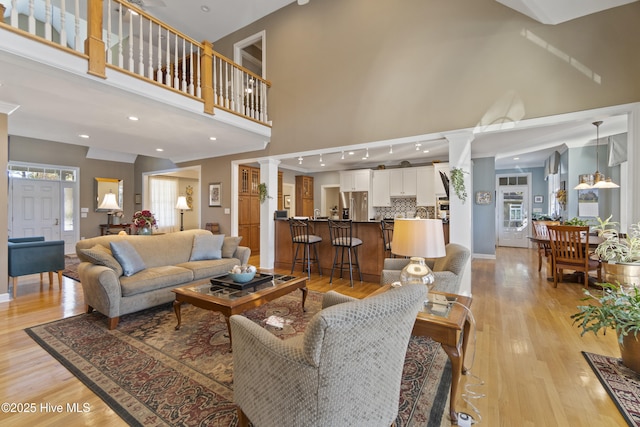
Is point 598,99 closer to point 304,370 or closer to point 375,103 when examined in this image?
point 375,103

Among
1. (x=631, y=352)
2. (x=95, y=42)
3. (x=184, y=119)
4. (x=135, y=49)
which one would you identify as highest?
(x=135, y=49)

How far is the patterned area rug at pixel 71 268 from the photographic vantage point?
4.95 metres

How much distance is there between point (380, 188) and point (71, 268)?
23.3 ft

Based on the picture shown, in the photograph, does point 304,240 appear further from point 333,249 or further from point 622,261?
point 622,261

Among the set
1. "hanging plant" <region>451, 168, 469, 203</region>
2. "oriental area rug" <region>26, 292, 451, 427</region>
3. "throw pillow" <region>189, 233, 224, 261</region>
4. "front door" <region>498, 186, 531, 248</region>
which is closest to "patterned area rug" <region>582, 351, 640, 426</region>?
"oriental area rug" <region>26, 292, 451, 427</region>

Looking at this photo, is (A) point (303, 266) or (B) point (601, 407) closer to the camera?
(B) point (601, 407)

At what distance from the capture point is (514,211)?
29.7ft

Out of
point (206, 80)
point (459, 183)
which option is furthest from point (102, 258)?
point (459, 183)

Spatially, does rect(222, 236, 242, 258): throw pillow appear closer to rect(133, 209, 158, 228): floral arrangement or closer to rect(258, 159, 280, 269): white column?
rect(133, 209, 158, 228): floral arrangement

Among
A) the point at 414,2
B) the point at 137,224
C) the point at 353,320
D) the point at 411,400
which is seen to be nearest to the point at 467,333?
the point at 411,400

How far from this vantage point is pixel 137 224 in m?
4.01

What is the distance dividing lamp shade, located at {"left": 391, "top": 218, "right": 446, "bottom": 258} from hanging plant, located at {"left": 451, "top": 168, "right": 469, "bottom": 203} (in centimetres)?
227

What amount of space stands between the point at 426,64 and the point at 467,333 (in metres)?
3.90

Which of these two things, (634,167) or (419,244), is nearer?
(419,244)
